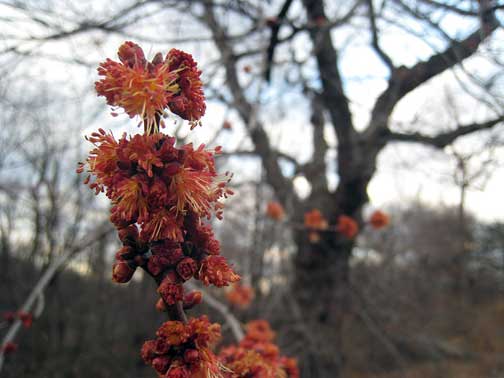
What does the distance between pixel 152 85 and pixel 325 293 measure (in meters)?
5.61

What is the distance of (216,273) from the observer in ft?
3.43

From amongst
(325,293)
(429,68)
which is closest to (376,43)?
(429,68)

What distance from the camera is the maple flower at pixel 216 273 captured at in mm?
1032

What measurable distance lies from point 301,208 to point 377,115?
7.89 ft

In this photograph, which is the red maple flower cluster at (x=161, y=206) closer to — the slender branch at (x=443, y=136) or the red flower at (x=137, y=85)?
the red flower at (x=137, y=85)

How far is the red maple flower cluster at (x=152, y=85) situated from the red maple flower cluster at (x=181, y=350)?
1.63 ft

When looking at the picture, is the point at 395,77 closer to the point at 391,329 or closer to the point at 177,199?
the point at 177,199

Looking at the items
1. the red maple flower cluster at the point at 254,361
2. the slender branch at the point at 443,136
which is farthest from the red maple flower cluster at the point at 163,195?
the slender branch at the point at 443,136

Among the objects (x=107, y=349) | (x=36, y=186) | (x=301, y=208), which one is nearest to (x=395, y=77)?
(x=301, y=208)

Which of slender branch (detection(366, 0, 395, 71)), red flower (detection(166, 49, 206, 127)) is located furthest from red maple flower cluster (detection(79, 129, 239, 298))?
slender branch (detection(366, 0, 395, 71))

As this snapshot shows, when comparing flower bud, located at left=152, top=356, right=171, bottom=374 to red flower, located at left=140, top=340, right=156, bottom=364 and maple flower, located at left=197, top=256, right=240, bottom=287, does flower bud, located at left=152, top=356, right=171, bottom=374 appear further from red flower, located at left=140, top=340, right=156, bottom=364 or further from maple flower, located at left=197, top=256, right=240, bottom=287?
maple flower, located at left=197, top=256, right=240, bottom=287

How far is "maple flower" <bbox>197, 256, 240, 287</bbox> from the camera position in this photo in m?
1.03

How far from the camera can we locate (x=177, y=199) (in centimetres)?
100

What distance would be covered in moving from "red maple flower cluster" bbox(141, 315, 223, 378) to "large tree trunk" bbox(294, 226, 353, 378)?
16.7 ft
